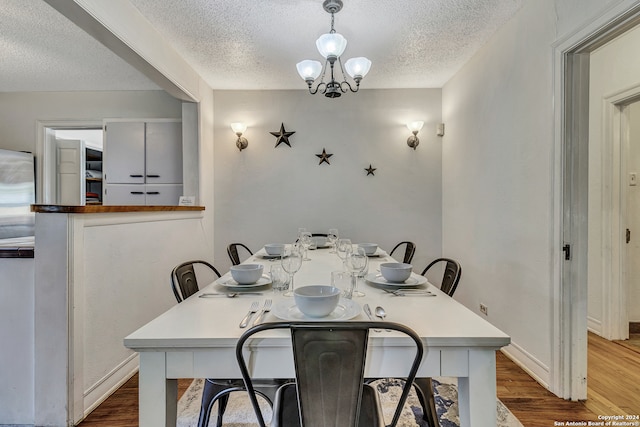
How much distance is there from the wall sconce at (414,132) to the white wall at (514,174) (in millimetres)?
495

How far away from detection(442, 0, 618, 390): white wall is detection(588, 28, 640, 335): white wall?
0.90 m

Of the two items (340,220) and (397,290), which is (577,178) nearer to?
(397,290)

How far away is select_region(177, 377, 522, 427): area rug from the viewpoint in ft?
5.36

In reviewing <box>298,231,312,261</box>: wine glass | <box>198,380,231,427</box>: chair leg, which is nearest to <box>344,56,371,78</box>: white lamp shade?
<box>298,231,312,261</box>: wine glass

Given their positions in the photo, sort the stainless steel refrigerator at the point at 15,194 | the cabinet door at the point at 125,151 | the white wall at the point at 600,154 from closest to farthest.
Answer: the white wall at the point at 600,154, the stainless steel refrigerator at the point at 15,194, the cabinet door at the point at 125,151

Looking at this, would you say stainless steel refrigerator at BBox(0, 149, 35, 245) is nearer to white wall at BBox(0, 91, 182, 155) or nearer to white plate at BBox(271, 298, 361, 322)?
white wall at BBox(0, 91, 182, 155)

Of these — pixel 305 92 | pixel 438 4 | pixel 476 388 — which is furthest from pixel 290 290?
pixel 305 92

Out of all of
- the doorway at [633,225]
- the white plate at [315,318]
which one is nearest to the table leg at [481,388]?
the white plate at [315,318]

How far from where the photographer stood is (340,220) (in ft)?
12.4

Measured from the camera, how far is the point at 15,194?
3.39 metres

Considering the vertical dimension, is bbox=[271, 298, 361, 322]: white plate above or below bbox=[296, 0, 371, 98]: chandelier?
below

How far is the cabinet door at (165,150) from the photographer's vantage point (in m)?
3.67

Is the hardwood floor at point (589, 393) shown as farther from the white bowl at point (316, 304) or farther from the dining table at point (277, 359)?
the white bowl at point (316, 304)

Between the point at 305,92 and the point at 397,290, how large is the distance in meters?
3.01
